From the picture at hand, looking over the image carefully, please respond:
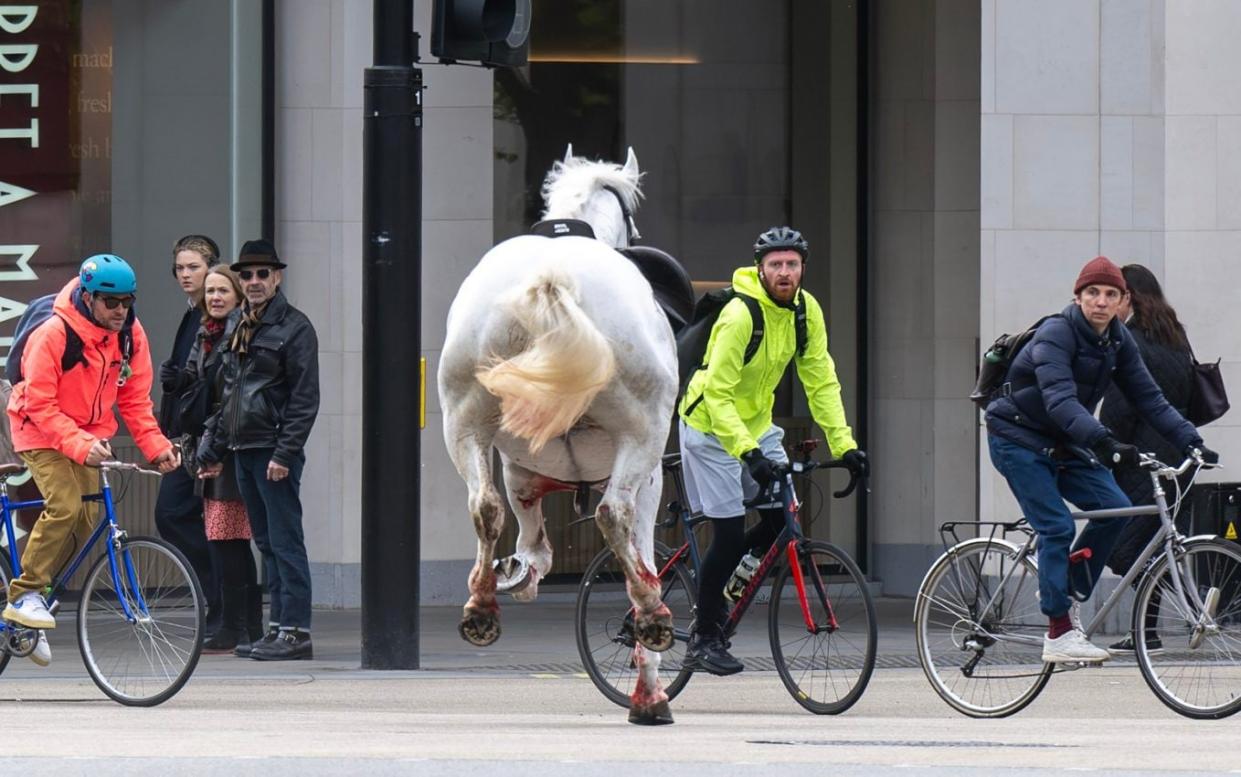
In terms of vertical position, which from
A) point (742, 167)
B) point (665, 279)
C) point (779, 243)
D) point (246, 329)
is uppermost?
point (742, 167)

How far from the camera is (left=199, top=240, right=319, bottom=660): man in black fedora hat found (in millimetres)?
11102

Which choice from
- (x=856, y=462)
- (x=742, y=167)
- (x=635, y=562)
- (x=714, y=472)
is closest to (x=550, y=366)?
(x=635, y=562)

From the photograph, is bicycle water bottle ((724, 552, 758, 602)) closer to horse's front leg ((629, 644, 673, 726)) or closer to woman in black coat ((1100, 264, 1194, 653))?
horse's front leg ((629, 644, 673, 726))

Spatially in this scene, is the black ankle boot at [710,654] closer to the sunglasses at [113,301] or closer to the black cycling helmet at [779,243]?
the black cycling helmet at [779,243]

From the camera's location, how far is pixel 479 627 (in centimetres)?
757

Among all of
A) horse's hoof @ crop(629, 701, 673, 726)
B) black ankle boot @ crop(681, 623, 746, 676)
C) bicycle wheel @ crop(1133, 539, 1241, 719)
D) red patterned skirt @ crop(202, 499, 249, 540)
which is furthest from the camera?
red patterned skirt @ crop(202, 499, 249, 540)

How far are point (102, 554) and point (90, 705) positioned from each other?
25.2 inches

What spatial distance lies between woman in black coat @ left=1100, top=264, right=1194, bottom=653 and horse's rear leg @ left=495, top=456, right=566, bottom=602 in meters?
4.35

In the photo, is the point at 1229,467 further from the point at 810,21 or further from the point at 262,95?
the point at 262,95

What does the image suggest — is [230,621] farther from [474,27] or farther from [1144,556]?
[1144,556]

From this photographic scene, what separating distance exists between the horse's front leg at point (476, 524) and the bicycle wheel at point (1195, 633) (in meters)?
2.74

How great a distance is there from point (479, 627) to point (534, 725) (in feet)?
3.25

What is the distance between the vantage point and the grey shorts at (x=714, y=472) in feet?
30.7

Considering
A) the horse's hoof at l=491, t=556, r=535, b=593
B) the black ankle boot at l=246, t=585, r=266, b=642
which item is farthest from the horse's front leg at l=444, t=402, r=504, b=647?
the black ankle boot at l=246, t=585, r=266, b=642
